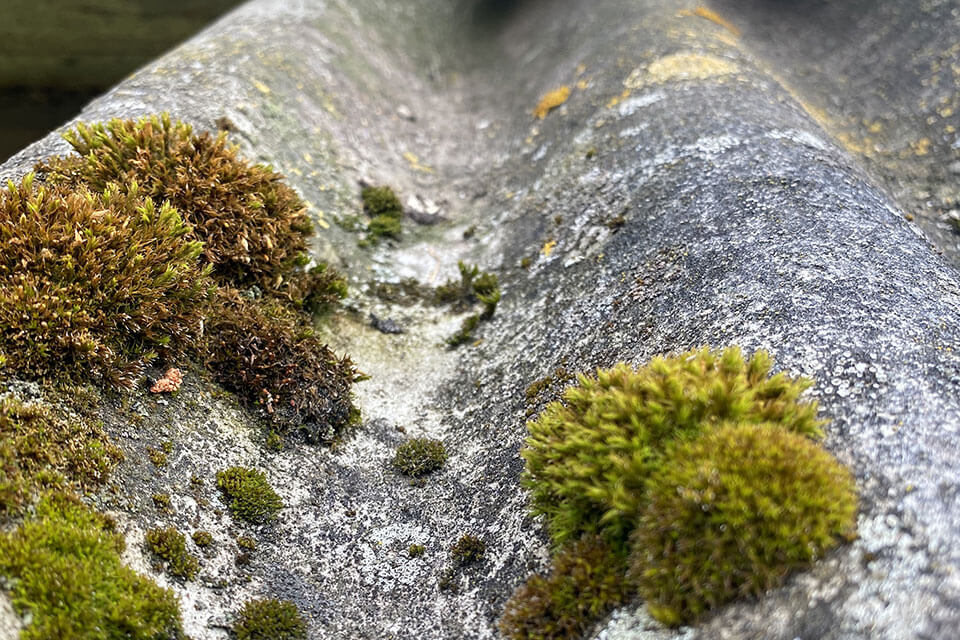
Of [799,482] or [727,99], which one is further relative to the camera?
[727,99]

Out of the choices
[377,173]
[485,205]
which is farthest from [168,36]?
[485,205]

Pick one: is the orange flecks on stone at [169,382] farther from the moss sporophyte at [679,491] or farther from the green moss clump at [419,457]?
the moss sporophyte at [679,491]

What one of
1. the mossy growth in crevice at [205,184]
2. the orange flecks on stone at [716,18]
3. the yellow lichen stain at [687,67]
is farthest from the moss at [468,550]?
the orange flecks on stone at [716,18]

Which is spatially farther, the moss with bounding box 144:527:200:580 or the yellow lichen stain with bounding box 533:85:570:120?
the yellow lichen stain with bounding box 533:85:570:120

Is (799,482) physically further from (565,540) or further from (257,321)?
(257,321)

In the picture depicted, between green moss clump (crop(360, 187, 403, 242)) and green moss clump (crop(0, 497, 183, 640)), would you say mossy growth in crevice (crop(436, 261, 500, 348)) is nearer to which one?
green moss clump (crop(360, 187, 403, 242))

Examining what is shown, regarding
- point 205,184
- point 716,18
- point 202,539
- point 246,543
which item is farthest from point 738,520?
point 716,18

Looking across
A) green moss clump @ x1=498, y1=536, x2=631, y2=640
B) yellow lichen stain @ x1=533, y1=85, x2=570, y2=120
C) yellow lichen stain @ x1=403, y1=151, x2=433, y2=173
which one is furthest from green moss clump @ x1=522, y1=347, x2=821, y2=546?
yellow lichen stain @ x1=533, y1=85, x2=570, y2=120
